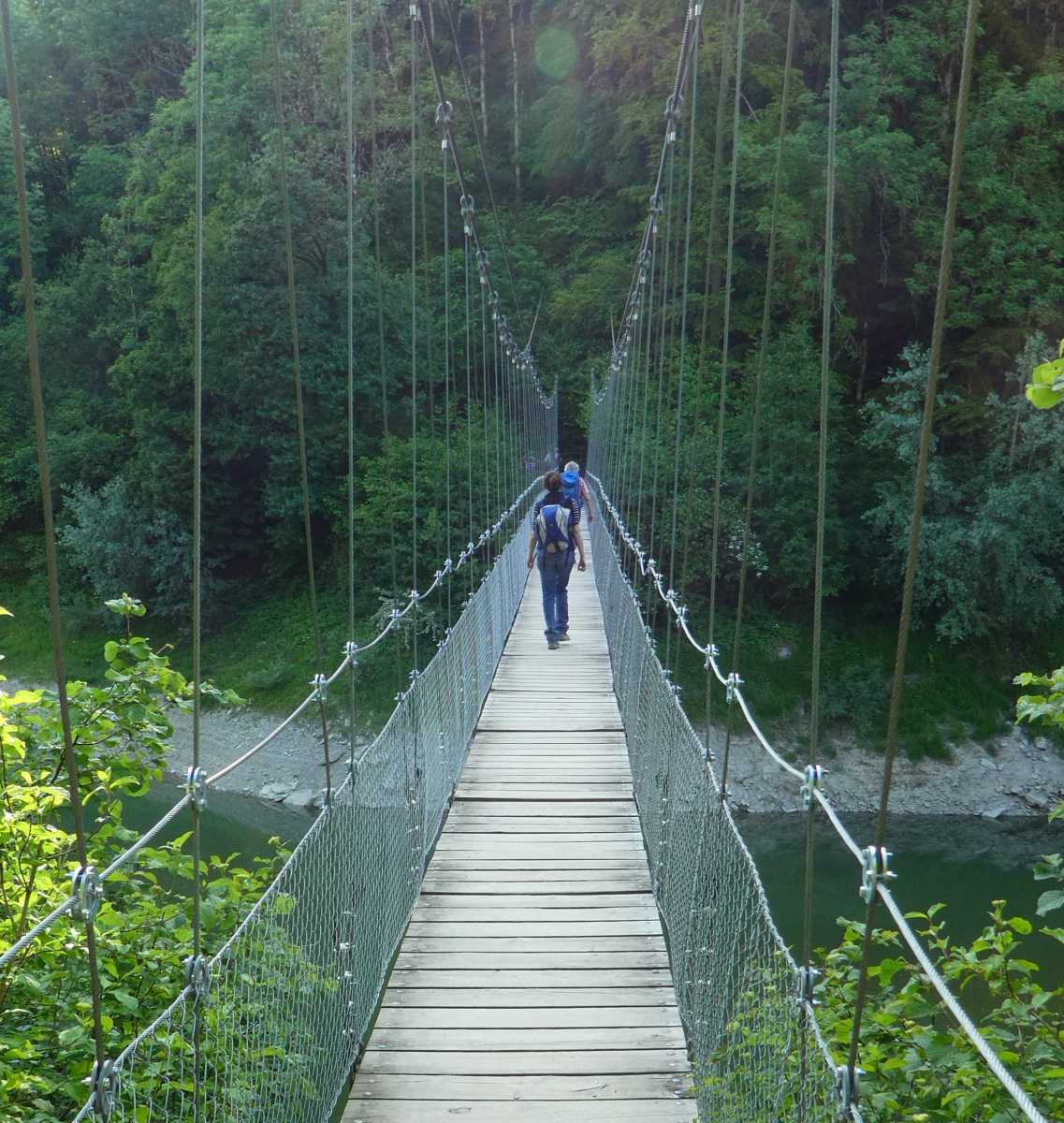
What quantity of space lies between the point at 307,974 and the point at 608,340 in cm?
1867

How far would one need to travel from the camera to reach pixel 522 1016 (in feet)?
8.19

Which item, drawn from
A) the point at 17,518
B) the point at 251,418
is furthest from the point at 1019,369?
the point at 17,518

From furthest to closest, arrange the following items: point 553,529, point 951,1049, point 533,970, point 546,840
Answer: point 553,529 < point 546,840 < point 533,970 < point 951,1049

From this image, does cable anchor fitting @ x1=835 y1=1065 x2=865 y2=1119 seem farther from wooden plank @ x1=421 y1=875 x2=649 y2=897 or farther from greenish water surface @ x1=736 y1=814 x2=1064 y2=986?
greenish water surface @ x1=736 y1=814 x2=1064 y2=986

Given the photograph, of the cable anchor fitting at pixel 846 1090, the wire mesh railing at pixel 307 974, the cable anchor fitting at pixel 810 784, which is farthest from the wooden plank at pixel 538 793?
the cable anchor fitting at pixel 846 1090

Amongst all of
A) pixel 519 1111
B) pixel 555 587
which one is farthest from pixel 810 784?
pixel 555 587

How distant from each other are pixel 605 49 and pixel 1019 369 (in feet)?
25.1

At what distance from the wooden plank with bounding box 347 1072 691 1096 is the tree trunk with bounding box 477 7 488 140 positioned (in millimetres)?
22946

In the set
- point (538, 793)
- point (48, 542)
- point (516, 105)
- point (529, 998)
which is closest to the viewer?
point (48, 542)

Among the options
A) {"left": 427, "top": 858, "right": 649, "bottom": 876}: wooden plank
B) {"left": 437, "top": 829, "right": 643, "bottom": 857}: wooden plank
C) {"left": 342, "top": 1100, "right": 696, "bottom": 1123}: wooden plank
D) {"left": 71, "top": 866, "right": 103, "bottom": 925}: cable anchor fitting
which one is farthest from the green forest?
{"left": 71, "top": 866, "right": 103, "bottom": 925}: cable anchor fitting

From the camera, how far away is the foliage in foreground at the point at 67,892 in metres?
2.04

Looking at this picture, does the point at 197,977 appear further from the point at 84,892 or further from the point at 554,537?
the point at 554,537

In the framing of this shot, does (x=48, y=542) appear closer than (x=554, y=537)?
Yes

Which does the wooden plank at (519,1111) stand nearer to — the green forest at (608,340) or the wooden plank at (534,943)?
the wooden plank at (534,943)
